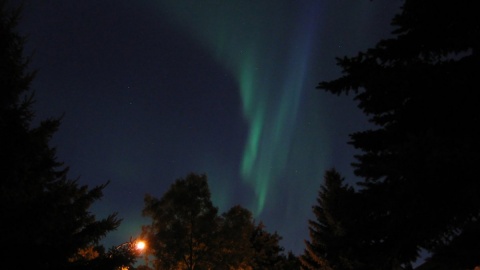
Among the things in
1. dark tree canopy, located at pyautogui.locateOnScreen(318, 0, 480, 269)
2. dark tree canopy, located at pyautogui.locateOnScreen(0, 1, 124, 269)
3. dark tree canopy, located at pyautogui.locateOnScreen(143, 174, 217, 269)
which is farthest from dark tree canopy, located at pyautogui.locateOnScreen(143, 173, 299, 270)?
dark tree canopy, located at pyautogui.locateOnScreen(318, 0, 480, 269)

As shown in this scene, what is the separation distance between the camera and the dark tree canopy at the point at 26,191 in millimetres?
5633

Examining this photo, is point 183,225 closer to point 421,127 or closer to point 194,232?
point 194,232

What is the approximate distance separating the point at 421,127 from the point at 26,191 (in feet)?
24.6

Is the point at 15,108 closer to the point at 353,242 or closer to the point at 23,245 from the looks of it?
the point at 23,245

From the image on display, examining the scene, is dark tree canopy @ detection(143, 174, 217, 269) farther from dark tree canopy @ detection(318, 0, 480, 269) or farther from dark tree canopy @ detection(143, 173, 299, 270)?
dark tree canopy @ detection(318, 0, 480, 269)

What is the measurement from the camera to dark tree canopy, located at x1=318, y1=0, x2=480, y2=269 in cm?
347

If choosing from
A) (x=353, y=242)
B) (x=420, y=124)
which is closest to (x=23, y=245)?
(x=353, y=242)

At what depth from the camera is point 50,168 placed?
7.41 meters

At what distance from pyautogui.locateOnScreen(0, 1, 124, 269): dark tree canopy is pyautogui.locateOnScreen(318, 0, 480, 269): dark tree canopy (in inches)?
234

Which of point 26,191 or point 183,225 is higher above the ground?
Result: point 183,225

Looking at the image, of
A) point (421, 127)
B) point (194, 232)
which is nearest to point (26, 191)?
point (421, 127)

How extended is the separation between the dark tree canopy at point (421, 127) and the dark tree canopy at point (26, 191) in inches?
234

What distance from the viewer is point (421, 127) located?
16.4ft

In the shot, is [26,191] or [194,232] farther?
[194,232]
